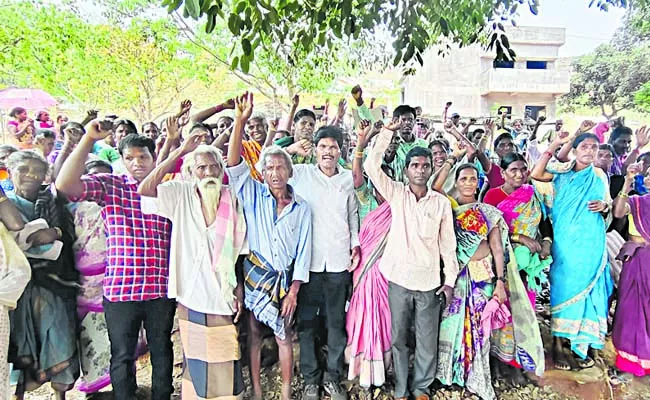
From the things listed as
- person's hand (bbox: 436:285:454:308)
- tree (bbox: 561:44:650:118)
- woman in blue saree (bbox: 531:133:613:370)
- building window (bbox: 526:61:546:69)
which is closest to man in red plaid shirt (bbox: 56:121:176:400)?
person's hand (bbox: 436:285:454:308)

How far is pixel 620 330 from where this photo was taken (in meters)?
3.53

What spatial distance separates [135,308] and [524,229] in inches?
102

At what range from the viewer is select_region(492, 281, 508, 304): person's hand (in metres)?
3.12

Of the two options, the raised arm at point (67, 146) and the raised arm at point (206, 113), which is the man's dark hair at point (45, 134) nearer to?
the raised arm at point (67, 146)

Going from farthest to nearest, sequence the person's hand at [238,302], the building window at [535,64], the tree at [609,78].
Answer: the building window at [535,64] → the tree at [609,78] → the person's hand at [238,302]

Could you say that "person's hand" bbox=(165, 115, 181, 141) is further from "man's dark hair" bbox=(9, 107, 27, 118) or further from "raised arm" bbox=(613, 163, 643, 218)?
"raised arm" bbox=(613, 163, 643, 218)

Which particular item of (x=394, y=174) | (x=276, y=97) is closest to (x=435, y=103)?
(x=276, y=97)

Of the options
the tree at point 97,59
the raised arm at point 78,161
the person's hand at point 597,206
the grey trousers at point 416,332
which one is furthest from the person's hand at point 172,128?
the tree at point 97,59

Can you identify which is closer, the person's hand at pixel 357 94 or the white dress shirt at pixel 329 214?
the white dress shirt at pixel 329 214

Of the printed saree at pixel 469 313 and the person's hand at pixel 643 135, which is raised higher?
the person's hand at pixel 643 135

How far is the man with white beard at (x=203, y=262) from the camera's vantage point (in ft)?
8.93

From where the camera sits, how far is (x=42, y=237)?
263 centimetres

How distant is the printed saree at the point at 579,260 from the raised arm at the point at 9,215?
3.38m

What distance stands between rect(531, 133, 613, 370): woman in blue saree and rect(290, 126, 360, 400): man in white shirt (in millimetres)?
1508
